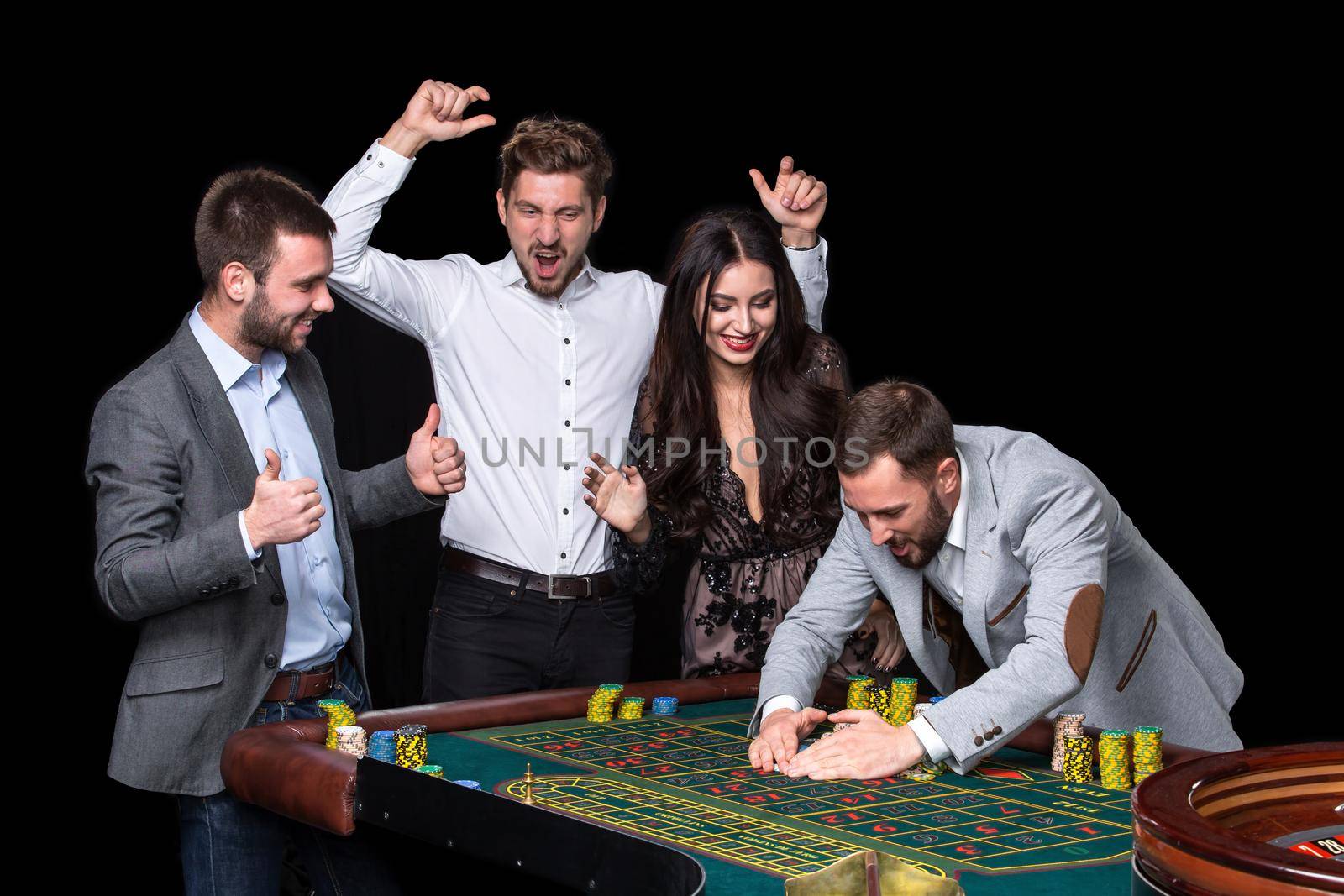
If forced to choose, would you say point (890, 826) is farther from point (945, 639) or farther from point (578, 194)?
point (578, 194)

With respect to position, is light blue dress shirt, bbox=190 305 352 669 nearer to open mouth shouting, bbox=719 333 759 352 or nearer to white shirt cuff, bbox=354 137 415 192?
white shirt cuff, bbox=354 137 415 192

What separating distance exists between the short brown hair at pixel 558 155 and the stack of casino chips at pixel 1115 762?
2175 mm

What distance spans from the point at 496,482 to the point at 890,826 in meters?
1.97

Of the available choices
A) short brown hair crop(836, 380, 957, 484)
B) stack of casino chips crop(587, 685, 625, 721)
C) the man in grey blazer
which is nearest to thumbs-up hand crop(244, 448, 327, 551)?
the man in grey blazer

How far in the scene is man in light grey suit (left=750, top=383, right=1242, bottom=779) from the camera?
10.1ft

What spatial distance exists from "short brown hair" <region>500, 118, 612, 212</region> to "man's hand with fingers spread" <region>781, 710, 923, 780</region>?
1.92 m

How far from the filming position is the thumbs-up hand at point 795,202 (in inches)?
182

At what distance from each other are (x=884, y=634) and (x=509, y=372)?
133cm

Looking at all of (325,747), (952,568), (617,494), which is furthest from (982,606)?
(325,747)

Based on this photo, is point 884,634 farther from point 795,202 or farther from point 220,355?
point 220,355

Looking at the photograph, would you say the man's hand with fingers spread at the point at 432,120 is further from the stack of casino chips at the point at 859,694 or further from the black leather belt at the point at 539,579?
the stack of casino chips at the point at 859,694

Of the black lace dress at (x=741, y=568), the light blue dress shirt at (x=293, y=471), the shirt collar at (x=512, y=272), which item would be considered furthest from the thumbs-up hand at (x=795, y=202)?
the light blue dress shirt at (x=293, y=471)

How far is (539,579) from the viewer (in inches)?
166

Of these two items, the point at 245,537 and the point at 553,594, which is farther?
the point at 553,594
